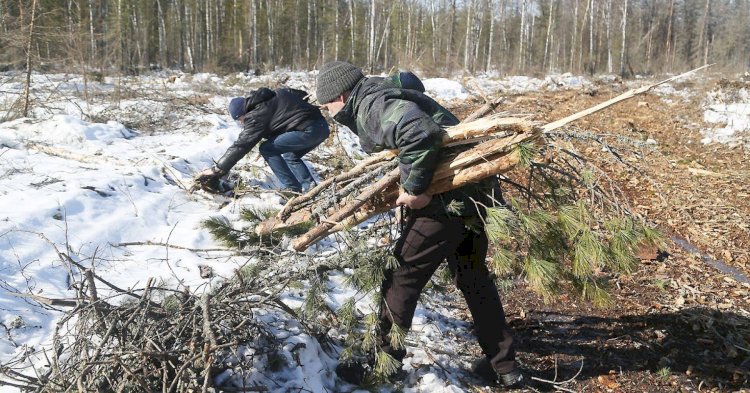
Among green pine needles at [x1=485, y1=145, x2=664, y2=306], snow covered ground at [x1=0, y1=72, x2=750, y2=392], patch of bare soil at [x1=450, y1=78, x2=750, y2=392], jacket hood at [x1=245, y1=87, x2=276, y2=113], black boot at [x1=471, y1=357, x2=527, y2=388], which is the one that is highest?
jacket hood at [x1=245, y1=87, x2=276, y2=113]

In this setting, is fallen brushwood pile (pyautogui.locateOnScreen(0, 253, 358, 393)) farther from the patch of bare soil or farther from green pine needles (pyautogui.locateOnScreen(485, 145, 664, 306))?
the patch of bare soil

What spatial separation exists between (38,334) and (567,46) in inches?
1574

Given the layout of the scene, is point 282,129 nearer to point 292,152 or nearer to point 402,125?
point 292,152

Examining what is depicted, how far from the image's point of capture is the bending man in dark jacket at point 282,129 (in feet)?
15.9

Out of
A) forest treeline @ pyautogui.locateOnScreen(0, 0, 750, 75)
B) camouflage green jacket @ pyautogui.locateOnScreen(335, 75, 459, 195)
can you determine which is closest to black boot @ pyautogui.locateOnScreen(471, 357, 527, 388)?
camouflage green jacket @ pyautogui.locateOnScreen(335, 75, 459, 195)

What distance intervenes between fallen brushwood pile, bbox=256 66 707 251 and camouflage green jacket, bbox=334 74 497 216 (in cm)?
10

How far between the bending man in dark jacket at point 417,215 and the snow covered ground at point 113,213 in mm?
357

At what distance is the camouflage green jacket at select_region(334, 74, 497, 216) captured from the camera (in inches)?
86.9

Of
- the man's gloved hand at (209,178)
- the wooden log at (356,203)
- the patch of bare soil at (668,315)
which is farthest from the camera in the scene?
the man's gloved hand at (209,178)

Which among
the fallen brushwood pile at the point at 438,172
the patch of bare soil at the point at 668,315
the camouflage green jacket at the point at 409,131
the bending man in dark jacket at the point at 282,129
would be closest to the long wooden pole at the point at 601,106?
the fallen brushwood pile at the point at 438,172

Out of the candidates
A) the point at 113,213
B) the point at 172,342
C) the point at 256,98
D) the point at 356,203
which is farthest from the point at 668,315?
the point at 113,213

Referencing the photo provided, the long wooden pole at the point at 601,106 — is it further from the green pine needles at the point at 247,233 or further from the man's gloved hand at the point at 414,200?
the green pine needles at the point at 247,233

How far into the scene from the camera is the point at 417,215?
2.55 metres

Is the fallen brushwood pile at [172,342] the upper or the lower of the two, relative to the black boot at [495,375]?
upper
